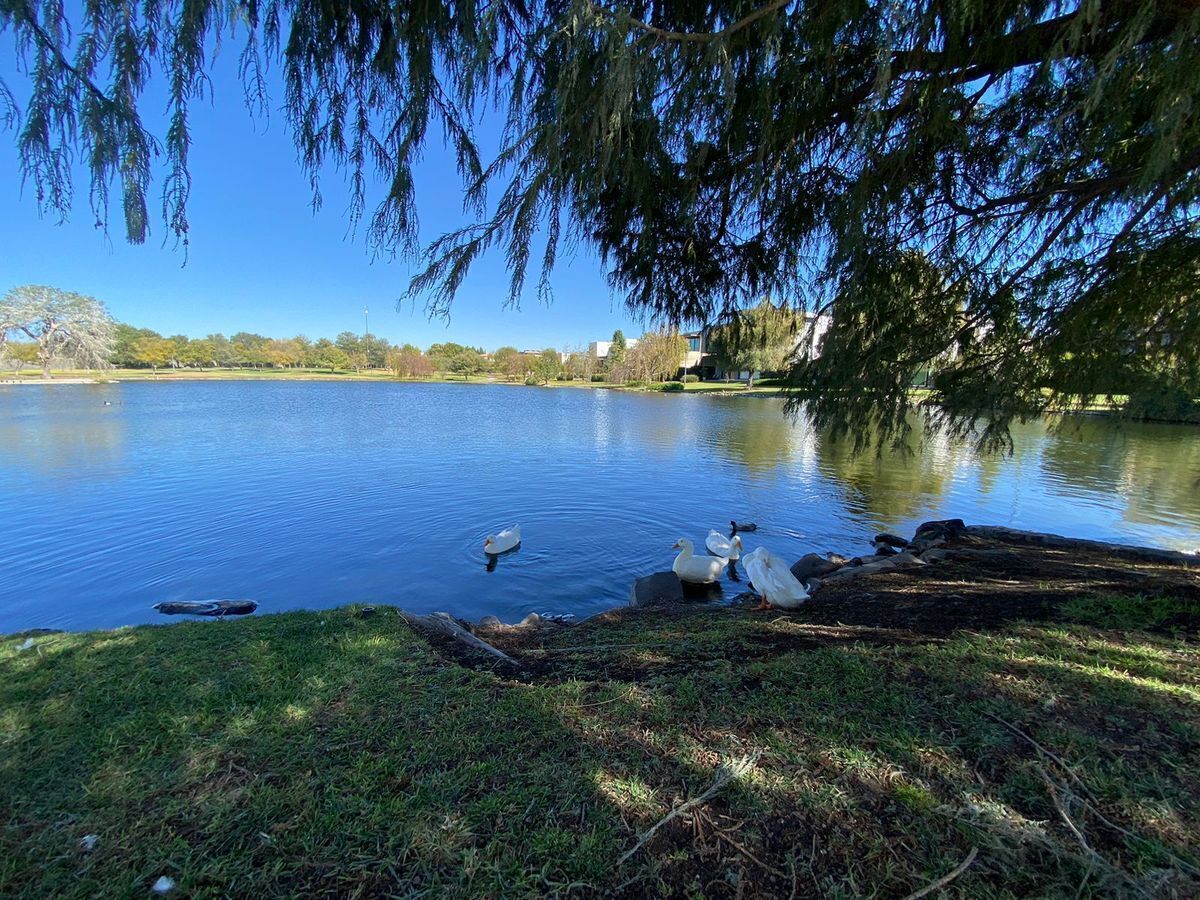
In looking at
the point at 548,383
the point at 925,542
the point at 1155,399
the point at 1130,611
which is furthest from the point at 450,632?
the point at 548,383

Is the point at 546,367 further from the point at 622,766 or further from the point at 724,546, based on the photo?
the point at 622,766

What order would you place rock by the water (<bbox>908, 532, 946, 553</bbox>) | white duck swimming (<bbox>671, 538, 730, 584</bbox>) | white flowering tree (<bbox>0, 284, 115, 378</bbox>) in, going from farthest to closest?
white flowering tree (<bbox>0, 284, 115, 378</bbox>) → rock by the water (<bbox>908, 532, 946, 553</bbox>) → white duck swimming (<bbox>671, 538, 730, 584</bbox>)

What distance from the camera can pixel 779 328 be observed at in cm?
403

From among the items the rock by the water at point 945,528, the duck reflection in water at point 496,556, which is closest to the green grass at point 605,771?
the duck reflection in water at point 496,556

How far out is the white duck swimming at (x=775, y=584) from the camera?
4.46 metres

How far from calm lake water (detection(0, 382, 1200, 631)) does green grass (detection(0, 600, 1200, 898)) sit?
A: 3327 millimetres

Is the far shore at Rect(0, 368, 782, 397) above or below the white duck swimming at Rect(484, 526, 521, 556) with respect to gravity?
above

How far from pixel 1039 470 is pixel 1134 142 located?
1662 centimetres

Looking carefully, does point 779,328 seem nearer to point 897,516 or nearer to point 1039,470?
point 897,516

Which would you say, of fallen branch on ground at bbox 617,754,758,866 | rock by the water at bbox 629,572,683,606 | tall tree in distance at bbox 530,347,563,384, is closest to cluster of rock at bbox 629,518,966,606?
rock by the water at bbox 629,572,683,606

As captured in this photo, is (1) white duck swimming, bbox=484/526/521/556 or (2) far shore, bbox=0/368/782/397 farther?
(2) far shore, bbox=0/368/782/397

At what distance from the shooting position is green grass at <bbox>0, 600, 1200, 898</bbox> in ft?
4.78

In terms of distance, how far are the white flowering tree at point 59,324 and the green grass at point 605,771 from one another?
6083 cm

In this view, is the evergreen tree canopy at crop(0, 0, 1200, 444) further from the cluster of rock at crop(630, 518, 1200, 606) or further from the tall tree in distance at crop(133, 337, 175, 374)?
the tall tree in distance at crop(133, 337, 175, 374)
